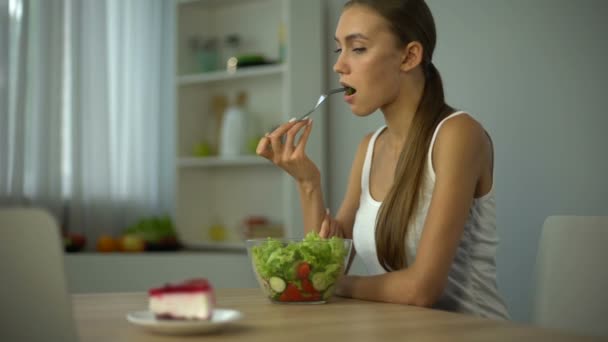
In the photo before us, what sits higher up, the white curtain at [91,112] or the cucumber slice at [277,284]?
the white curtain at [91,112]

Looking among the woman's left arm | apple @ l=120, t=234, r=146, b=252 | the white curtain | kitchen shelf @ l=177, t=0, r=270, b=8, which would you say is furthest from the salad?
kitchen shelf @ l=177, t=0, r=270, b=8

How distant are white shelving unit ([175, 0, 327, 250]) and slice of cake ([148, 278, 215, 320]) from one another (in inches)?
99.4

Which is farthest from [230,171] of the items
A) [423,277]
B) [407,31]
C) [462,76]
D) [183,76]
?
[423,277]

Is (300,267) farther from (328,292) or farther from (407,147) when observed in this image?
(407,147)

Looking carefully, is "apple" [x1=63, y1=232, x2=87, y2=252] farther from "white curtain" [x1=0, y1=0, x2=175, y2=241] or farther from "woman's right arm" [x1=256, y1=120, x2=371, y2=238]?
"woman's right arm" [x1=256, y1=120, x2=371, y2=238]

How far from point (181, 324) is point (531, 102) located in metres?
1.97

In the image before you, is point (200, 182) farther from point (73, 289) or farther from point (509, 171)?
point (509, 171)

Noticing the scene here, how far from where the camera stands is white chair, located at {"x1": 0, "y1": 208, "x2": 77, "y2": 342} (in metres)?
0.81

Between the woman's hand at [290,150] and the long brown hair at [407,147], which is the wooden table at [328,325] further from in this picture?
the woman's hand at [290,150]

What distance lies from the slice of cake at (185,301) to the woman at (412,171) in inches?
22.8

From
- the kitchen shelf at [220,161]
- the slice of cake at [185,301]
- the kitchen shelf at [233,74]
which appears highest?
the kitchen shelf at [233,74]

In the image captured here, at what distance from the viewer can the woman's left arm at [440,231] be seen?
1489 millimetres

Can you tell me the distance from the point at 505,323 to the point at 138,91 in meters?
3.09

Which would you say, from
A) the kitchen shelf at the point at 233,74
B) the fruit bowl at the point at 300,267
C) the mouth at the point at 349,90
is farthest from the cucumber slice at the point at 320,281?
the kitchen shelf at the point at 233,74
